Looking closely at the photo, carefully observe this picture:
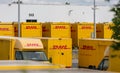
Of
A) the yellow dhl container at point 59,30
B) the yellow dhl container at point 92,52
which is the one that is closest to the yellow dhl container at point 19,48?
the yellow dhl container at point 92,52

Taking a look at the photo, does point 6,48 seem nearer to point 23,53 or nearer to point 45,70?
point 23,53

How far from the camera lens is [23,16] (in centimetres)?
7688

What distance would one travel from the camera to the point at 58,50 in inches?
1017

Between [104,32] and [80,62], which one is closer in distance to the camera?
[80,62]

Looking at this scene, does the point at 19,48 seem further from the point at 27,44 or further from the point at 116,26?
the point at 116,26

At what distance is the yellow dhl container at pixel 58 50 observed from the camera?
994 inches

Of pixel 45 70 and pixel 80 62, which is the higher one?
pixel 45 70

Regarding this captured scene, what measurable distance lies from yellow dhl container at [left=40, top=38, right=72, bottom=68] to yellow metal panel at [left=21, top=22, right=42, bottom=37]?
903 inches

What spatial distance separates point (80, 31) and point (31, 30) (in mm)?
5914

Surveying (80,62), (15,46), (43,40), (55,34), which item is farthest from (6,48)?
(55,34)

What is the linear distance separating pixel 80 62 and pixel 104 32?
79.9 feet

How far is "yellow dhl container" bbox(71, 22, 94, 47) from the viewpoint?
169 feet

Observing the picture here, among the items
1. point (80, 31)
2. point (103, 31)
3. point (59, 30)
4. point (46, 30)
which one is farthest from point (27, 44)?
point (80, 31)

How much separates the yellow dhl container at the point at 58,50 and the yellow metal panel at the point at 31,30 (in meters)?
22.9
